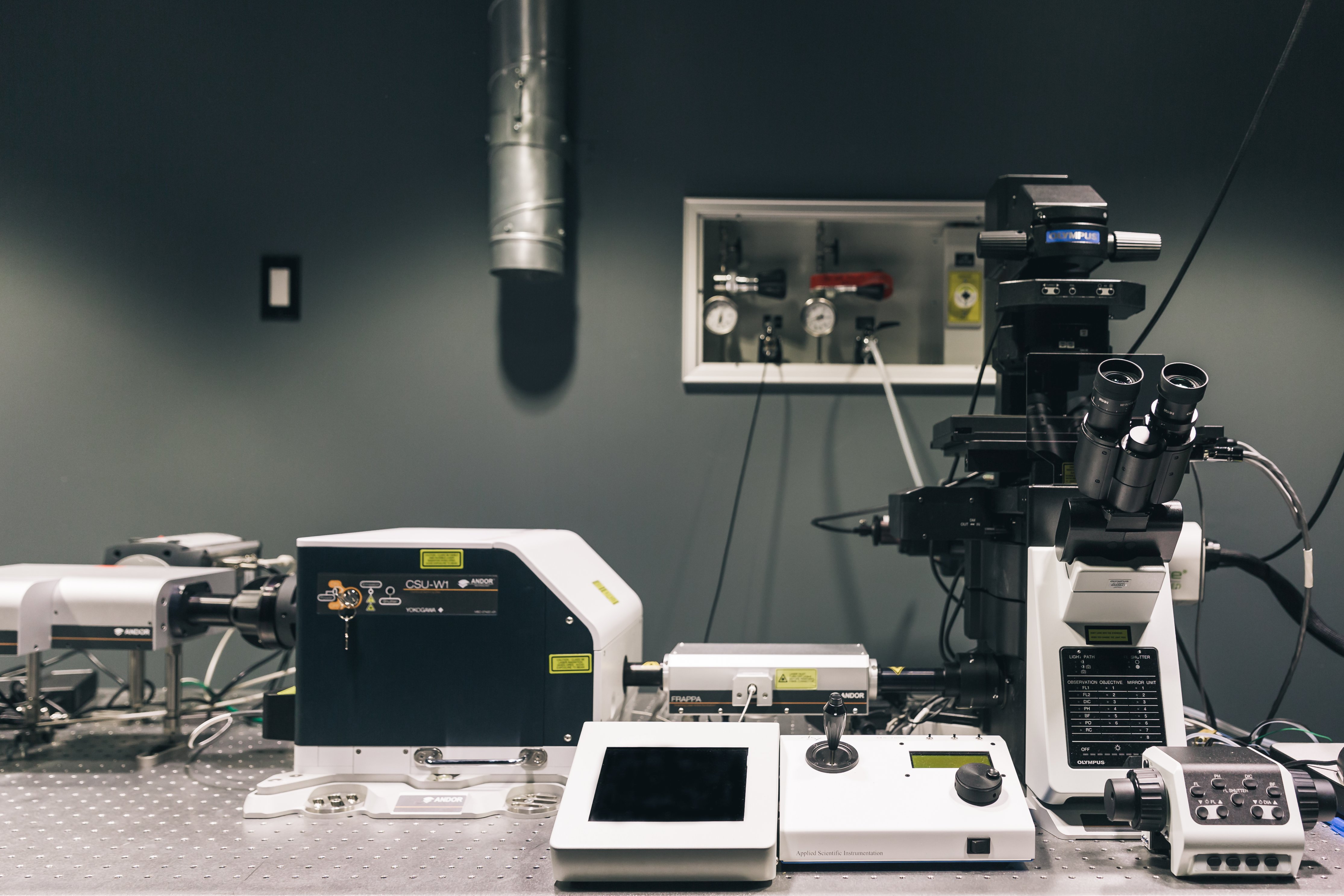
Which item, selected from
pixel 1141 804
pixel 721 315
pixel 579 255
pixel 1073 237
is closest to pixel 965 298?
pixel 721 315

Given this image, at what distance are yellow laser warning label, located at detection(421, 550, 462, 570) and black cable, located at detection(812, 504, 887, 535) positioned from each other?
127cm

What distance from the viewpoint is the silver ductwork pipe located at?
6.42 feet

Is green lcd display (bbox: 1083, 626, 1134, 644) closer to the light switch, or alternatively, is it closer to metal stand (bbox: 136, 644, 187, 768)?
metal stand (bbox: 136, 644, 187, 768)

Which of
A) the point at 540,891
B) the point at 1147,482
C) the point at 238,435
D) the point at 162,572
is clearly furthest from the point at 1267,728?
the point at 238,435

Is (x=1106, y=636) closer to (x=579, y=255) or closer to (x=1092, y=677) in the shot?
(x=1092, y=677)

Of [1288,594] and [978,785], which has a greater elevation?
[1288,594]

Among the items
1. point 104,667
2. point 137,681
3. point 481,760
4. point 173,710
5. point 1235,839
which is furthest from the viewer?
point 104,667

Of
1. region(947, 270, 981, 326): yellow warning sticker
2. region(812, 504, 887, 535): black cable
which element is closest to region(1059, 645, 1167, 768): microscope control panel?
region(812, 504, 887, 535): black cable

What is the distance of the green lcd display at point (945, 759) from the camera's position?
93 centimetres

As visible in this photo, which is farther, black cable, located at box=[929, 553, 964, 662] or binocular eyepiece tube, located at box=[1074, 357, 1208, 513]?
black cable, located at box=[929, 553, 964, 662]

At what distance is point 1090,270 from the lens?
3.80 feet

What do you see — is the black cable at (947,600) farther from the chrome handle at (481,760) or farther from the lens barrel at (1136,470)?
the chrome handle at (481,760)

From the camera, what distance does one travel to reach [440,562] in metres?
1.08

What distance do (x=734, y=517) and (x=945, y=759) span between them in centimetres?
121
